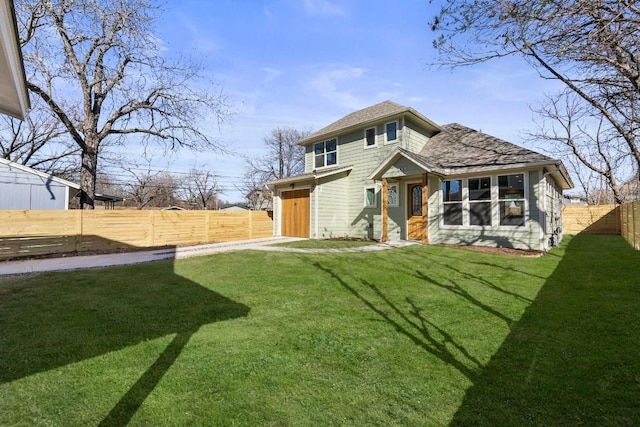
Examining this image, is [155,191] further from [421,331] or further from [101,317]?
[421,331]

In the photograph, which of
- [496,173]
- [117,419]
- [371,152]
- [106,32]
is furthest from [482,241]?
[106,32]

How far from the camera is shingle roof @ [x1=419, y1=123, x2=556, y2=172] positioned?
10040 millimetres

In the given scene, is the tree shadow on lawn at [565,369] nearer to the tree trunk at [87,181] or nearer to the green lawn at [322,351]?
the green lawn at [322,351]

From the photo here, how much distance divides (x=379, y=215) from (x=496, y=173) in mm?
4783

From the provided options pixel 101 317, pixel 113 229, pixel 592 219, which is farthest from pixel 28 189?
pixel 592 219

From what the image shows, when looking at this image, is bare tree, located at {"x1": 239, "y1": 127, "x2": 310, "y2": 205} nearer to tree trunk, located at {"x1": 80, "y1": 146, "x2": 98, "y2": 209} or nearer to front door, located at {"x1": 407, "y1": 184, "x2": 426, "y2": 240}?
tree trunk, located at {"x1": 80, "y1": 146, "x2": 98, "y2": 209}

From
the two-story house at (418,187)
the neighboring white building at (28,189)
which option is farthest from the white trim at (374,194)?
the neighboring white building at (28,189)

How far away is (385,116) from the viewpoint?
12719 millimetres

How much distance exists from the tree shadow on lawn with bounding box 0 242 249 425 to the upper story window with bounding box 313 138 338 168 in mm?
10689

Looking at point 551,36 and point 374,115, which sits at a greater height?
point 374,115

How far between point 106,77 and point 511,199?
17.7 metres

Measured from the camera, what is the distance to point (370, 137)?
13.9 metres

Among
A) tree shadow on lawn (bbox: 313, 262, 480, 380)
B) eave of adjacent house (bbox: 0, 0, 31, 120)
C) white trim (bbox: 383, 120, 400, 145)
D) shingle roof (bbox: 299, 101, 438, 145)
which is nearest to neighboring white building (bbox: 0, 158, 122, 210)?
shingle roof (bbox: 299, 101, 438, 145)

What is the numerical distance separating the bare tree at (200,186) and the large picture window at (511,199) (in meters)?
34.3
